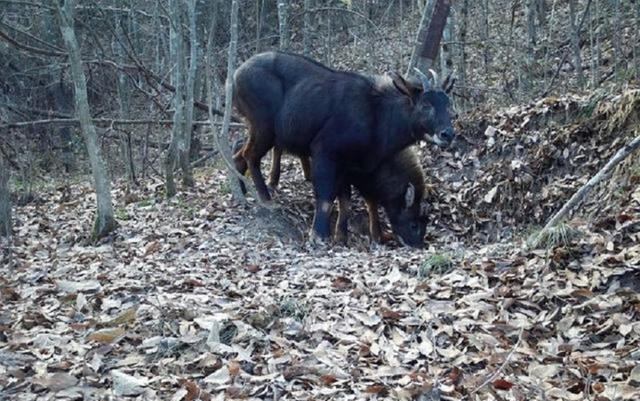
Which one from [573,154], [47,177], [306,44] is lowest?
[47,177]

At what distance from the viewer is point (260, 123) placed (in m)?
10.5

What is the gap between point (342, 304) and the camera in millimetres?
6168

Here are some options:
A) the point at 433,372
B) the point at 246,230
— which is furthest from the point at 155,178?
the point at 433,372

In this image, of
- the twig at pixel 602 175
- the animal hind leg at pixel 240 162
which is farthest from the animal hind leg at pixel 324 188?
the twig at pixel 602 175

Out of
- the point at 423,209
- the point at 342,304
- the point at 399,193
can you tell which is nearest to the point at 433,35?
the point at 399,193

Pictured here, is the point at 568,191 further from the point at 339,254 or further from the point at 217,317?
the point at 217,317

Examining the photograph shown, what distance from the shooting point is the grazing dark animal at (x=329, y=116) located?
9.83 metres

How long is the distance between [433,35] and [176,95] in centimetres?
382

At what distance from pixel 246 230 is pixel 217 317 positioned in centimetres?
389

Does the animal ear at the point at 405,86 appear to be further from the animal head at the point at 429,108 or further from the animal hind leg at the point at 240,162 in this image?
the animal hind leg at the point at 240,162

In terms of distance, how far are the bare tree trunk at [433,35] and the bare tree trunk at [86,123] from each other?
4.92 m

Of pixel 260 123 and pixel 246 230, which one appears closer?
pixel 246 230

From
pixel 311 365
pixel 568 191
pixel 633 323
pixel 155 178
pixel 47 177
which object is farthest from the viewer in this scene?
pixel 47 177

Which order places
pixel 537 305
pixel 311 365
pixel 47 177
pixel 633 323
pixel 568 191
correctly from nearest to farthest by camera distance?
pixel 311 365 < pixel 633 323 < pixel 537 305 < pixel 568 191 < pixel 47 177
